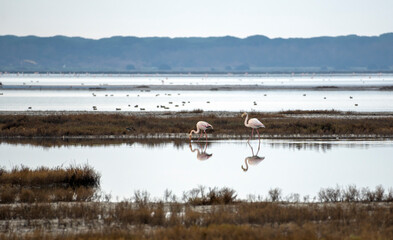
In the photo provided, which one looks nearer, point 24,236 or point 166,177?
point 24,236

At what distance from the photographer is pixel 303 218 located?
12109 mm

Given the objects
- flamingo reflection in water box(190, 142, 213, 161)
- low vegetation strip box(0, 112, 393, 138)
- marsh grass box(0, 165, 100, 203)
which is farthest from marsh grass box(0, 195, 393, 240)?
low vegetation strip box(0, 112, 393, 138)

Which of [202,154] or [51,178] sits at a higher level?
[51,178]

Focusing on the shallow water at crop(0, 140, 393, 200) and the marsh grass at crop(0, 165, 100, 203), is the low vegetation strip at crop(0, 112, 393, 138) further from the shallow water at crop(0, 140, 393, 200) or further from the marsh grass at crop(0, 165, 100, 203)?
the marsh grass at crop(0, 165, 100, 203)

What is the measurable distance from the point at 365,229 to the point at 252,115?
3236 cm

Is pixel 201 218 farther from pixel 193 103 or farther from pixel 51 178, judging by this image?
pixel 193 103

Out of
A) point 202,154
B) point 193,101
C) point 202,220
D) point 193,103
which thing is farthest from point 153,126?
point 193,101

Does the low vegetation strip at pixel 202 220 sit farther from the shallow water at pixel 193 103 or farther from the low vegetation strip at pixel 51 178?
the shallow water at pixel 193 103

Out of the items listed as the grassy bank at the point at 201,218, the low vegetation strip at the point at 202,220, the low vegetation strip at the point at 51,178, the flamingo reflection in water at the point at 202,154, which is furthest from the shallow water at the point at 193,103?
the low vegetation strip at the point at 202,220

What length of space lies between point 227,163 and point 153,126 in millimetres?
12946

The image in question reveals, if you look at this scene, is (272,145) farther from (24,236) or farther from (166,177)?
(24,236)

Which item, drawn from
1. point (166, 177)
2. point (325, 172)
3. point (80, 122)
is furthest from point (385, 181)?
point (80, 122)

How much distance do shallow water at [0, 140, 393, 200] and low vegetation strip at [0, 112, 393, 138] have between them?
3.60 m

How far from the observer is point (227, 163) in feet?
75.7
